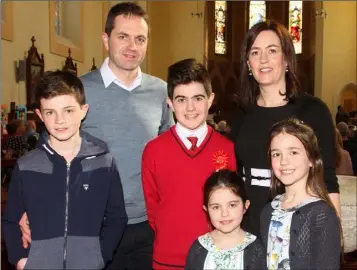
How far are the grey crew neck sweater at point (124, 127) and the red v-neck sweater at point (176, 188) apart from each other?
0.33 ft

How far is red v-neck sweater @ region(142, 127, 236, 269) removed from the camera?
2.28 m

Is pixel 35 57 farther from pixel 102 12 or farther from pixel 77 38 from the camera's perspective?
pixel 102 12

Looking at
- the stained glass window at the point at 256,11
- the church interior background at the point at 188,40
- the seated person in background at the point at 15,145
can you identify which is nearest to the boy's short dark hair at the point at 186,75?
the church interior background at the point at 188,40

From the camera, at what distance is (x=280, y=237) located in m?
2.01

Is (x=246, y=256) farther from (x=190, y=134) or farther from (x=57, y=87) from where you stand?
(x=57, y=87)

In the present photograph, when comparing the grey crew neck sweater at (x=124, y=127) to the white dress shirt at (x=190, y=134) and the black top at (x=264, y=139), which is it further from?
the black top at (x=264, y=139)

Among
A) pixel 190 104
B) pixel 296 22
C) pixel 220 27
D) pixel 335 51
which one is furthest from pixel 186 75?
pixel 220 27

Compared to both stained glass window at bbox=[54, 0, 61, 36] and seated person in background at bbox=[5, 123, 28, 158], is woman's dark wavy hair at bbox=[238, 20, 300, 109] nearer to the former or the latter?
seated person in background at bbox=[5, 123, 28, 158]

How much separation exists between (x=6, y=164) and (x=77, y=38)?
5791mm

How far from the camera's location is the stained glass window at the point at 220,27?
19.0m

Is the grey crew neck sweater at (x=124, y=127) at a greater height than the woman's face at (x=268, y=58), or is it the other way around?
the woman's face at (x=268, y=58)

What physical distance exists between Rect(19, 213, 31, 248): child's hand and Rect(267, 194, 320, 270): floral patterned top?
103 cm

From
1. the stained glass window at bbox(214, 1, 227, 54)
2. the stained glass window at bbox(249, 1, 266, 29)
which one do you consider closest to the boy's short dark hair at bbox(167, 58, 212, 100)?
the stained glass window at bbox(214, 1, 227, 54)

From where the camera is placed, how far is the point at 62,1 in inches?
447
